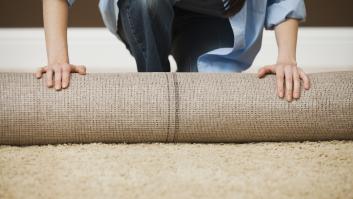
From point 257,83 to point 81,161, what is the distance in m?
0.30

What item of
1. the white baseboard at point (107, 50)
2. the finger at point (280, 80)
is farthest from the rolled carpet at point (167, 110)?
the white baseboard at point (107, 50)

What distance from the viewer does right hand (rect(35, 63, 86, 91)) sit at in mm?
675

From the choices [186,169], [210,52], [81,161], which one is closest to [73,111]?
[81,161]

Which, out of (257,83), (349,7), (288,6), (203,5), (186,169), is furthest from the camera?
(349,7)

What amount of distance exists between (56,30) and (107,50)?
0.90 metres

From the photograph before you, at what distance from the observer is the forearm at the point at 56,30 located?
74cm

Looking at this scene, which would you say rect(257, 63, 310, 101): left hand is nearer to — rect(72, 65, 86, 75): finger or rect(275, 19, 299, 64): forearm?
rect(275, 19, 299, 64): forearm

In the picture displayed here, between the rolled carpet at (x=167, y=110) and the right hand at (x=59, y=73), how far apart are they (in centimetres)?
1

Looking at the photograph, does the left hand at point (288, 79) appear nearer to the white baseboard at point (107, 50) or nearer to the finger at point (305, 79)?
the finger at point (305, 79)

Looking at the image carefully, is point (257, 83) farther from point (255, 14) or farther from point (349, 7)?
point (349, 7)

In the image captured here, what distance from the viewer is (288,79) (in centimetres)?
71

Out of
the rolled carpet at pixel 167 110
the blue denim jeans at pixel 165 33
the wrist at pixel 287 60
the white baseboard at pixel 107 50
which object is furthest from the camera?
the white baseboard at pixel 107 50

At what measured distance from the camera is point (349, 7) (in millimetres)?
1625

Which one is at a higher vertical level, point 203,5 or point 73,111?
point 203,5
